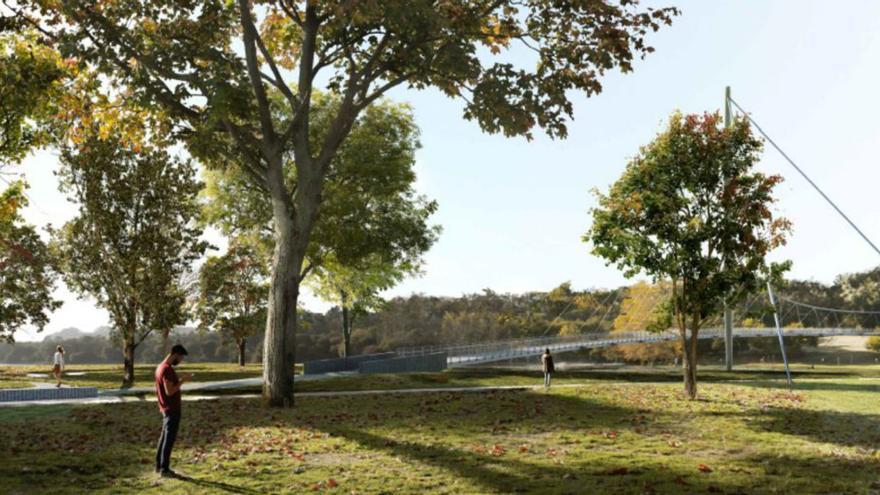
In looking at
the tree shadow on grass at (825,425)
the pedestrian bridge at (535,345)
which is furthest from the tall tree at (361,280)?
the tree shadow on grass at (825,425)

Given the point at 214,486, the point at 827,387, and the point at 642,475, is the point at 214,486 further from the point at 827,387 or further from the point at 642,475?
the point at 827,387

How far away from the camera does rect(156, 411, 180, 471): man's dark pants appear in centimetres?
1074

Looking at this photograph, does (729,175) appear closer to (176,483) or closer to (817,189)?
(817,189)

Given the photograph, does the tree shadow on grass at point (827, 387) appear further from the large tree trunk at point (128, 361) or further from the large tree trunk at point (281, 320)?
the large tree trunk at point (128, 361)

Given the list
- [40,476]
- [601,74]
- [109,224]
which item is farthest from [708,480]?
[109,224]

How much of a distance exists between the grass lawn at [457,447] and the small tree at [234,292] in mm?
17302

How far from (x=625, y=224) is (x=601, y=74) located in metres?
5.74

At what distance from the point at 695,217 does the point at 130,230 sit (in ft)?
70.2

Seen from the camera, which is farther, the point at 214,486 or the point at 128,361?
the point at 128,361

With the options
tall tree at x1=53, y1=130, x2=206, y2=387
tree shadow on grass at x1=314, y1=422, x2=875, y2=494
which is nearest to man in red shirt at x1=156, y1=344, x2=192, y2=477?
tree shadow on grass at x1=314, y1=422, x2=875, y2=494

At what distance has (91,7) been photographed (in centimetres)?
1764

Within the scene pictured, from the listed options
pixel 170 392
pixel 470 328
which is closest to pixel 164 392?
pixel 170 392

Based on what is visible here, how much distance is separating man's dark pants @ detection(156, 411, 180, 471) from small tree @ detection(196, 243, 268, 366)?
26.9 metres

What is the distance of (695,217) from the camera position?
22156 millimetres
